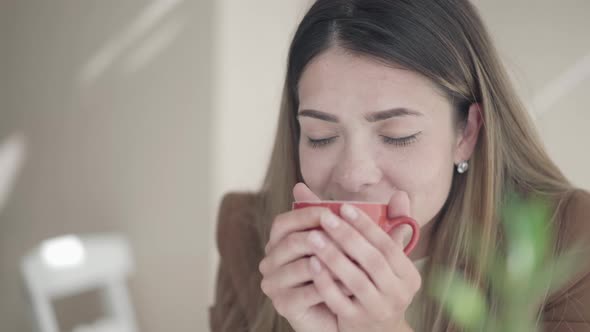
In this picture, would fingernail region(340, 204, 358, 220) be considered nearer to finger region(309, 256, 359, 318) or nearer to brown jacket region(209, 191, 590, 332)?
finger region(309, 256, 359, 318)

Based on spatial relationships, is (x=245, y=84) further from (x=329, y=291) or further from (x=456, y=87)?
(x=329, y=291)

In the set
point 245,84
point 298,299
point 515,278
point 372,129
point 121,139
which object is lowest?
point 515,278

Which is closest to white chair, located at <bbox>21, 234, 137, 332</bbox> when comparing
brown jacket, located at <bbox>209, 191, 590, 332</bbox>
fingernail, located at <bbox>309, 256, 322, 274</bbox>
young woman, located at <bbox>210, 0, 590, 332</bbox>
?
brown jacket, located at <bbox>209, 191, 590, 332</bbox>

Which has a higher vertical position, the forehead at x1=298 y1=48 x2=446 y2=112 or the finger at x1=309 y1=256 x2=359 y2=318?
the forehead at x1=298 y1=48 x2=446 y2=112

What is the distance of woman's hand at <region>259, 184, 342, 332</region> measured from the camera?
81 centimetres

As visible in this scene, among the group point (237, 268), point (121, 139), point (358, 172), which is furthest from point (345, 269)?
point (121, 139)

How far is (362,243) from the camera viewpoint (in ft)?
2.55

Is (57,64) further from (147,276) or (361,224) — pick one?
(361,224)

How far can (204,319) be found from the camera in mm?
2566

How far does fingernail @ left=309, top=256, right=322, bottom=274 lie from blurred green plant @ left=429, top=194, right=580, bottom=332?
17.6 inches

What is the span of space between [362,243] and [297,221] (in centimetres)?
10

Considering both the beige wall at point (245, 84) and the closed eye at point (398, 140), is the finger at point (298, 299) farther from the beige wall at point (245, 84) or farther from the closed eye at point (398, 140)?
the beige wall at point (245, 84)

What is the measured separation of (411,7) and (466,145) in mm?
299

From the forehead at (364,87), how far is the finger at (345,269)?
31 cm
